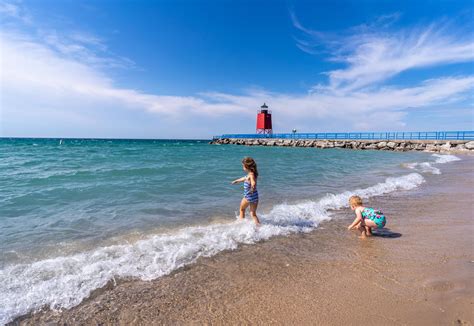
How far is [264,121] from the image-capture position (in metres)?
70.4

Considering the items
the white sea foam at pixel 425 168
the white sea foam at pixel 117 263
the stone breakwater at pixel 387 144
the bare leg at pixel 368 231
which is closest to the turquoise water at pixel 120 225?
the white sea foam at pixel 117 263

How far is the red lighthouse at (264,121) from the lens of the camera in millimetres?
70000

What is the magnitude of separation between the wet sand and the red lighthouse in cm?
6642

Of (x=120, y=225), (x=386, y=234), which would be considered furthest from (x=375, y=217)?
(x=120, y=225)

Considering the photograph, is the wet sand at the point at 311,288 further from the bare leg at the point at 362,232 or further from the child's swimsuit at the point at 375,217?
the child's swimsuit at the point at 375,217

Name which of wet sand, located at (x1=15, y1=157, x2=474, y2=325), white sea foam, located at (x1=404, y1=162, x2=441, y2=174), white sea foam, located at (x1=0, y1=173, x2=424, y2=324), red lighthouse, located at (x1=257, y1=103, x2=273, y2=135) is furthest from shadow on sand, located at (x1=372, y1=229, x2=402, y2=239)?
red lighthouse, located at (x1=257, y1=103, x2=273, y2=135)

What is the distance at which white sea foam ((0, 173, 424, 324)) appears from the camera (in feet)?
10.4

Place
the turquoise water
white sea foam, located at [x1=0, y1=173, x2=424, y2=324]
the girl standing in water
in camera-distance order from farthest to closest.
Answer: the girl standing in water < the turquoise water < white sea foam, located at [x1=0, y1=173, x2=424, y2=324]

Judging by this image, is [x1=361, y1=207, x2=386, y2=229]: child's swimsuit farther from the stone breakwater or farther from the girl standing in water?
the stone breakwater

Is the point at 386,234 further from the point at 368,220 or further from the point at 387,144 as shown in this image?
the point at 387,144

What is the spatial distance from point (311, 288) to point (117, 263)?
9.31 ft

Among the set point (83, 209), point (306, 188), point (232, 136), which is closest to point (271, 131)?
point (232, 136)

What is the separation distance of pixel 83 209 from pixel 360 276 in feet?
23.3

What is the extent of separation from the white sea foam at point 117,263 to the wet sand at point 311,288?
21cm
